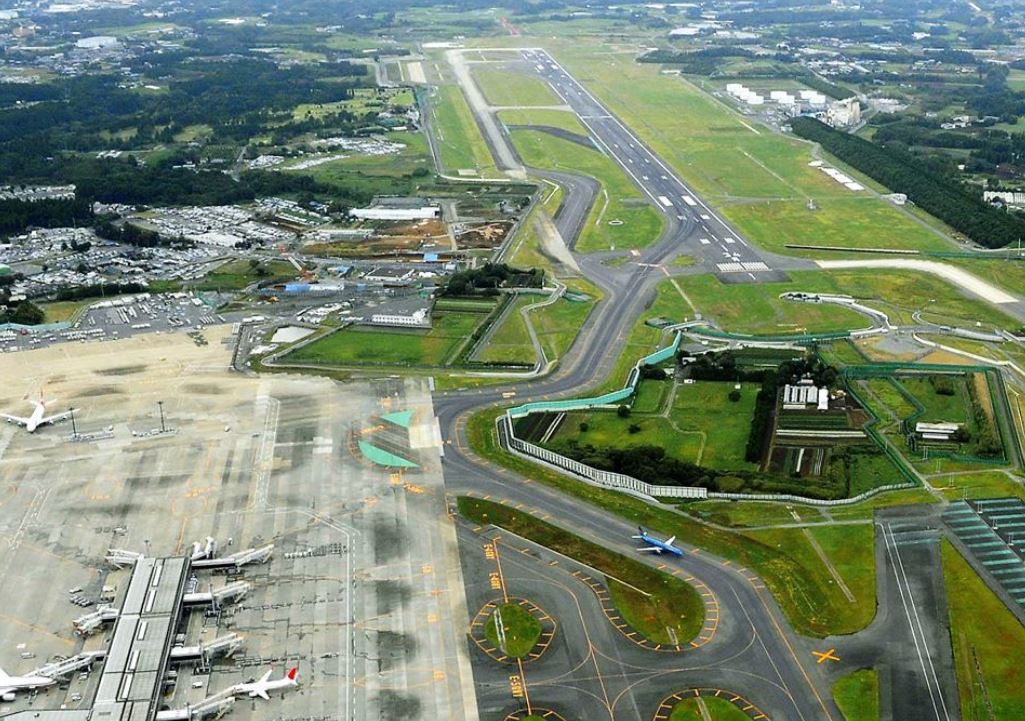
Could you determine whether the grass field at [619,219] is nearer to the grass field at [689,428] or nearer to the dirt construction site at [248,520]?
the grass field at [689,428]

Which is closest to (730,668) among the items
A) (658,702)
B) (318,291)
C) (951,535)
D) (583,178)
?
(658,702)

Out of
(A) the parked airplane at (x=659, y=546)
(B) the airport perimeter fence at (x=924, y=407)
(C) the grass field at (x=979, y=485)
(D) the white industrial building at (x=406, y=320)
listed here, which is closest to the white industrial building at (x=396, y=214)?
(D) the white industrial building at (x=406, y=320)

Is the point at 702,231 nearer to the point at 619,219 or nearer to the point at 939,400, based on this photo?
the point at 619,219

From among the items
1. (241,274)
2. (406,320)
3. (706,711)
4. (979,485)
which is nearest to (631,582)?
(706,711)

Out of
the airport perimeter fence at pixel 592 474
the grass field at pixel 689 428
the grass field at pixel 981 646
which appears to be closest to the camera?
the grass field at pixel 981 646

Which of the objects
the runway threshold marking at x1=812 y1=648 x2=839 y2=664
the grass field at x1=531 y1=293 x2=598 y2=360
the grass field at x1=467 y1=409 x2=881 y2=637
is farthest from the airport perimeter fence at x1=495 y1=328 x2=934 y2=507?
the runway threshold marking at x1=812 y1=648 x2=839 y2=664

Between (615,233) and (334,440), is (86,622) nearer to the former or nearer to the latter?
(334,440)

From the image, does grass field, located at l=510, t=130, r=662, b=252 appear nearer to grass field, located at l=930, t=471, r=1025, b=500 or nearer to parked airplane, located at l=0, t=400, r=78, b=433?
grass field, located at l=930, t=471, r=1025, b=500
